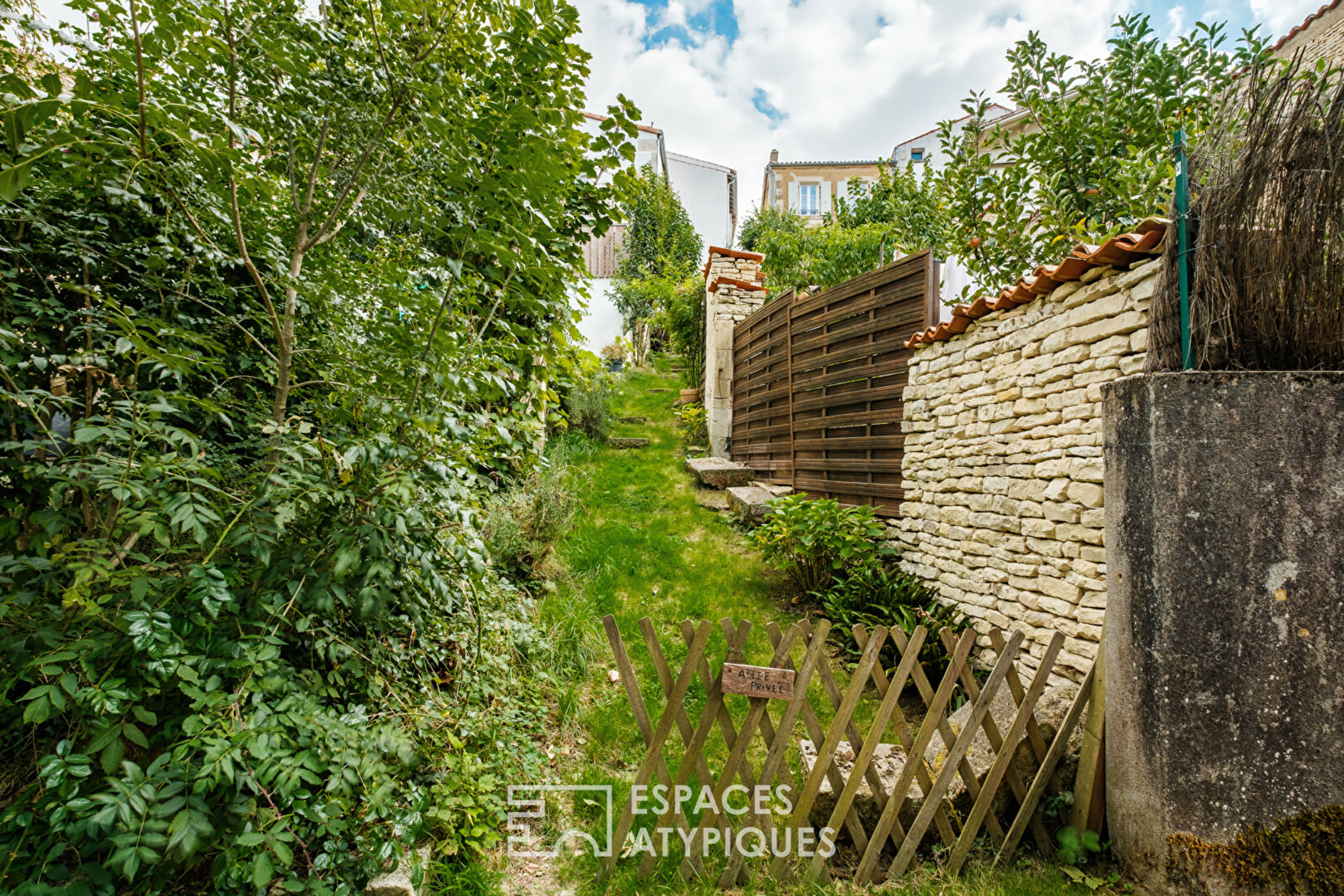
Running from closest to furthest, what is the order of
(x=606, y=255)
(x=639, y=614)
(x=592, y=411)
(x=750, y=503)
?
(x=639, y=614) → (x=750, y=503) → (x=592, y=411) → (x=606, y=255)

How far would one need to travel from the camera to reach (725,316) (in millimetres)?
8516

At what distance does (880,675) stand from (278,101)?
129 inches

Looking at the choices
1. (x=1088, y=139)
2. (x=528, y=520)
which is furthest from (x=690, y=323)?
(x=528, y=520)

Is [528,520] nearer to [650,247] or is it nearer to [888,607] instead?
[888,607]

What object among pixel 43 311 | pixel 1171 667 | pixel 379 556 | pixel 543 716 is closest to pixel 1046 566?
pixel 1171 667

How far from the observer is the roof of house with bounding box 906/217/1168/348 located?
2551 mm

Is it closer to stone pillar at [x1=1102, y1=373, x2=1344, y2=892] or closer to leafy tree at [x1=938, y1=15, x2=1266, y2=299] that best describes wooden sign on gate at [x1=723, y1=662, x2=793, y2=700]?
stone pillar at [x1=1102, y1=373, x2=1344, y2=892]

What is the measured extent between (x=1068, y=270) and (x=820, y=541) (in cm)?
249

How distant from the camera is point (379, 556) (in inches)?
65.9

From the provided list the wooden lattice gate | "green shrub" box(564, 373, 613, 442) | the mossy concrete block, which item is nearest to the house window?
"green shrub" box(564, 373, 613, 442)

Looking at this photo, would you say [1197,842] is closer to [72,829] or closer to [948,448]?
[948,448]

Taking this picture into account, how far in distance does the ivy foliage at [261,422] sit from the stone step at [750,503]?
3.54 metres

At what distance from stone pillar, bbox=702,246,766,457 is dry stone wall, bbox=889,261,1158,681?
416cm

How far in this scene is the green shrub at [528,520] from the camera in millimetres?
3801
